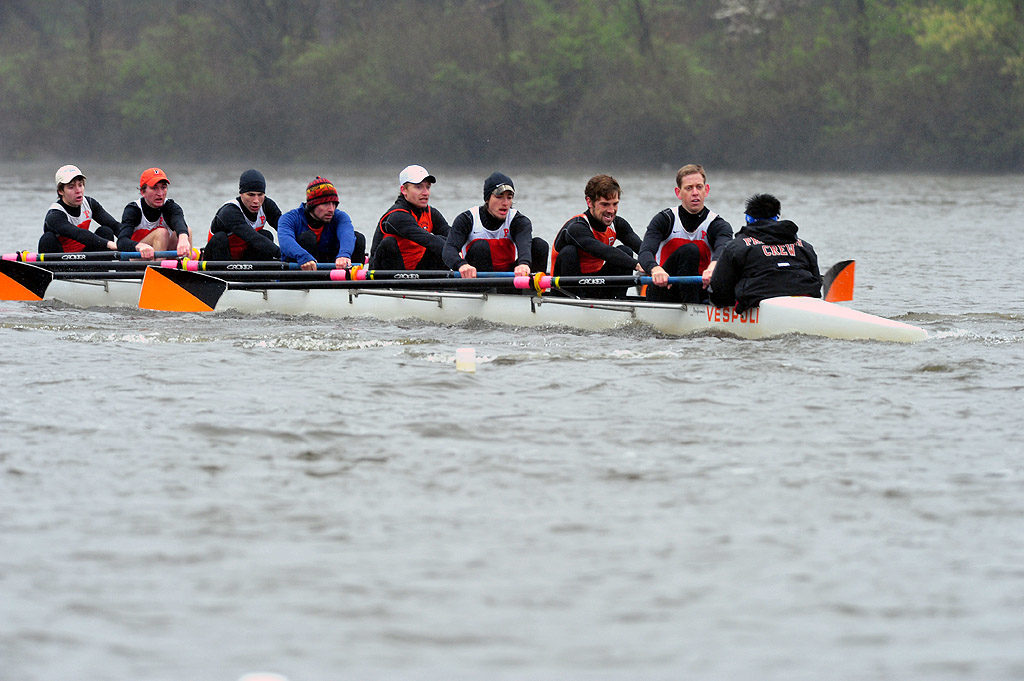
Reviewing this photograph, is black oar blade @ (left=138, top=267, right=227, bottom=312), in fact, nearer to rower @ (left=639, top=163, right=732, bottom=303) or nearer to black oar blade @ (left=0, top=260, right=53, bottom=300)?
black oar blade @ (left=0, top=260, right=53, bottom=300)

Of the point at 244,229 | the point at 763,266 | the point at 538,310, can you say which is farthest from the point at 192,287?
the point at 763,266

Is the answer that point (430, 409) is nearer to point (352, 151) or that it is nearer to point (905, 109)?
point (905, 109)

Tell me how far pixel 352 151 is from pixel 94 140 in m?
13.9

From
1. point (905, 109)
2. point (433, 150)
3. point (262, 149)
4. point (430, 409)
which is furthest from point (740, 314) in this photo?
point (262, 149)

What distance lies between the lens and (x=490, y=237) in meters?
12.5

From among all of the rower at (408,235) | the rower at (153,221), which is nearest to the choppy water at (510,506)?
the rower at (408,235)

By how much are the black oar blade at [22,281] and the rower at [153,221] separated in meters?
0.98

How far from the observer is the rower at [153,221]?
1486 centimetres

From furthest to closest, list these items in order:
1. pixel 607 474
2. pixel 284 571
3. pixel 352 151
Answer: pixel 352 151 → pixel 607 474 → pixel 284 571

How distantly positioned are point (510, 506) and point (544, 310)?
538 centimetres

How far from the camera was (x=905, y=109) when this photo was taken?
5022 cm

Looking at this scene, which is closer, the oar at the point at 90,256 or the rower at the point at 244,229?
the rower at the point at 244,229

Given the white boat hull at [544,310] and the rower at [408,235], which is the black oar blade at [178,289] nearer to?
the white boat hull at [544,310]

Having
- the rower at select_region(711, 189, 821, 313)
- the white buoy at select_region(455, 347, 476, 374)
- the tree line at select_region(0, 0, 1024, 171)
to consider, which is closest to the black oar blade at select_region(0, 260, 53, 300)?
the white buoy at select_region(455, 347, 476, 374)
